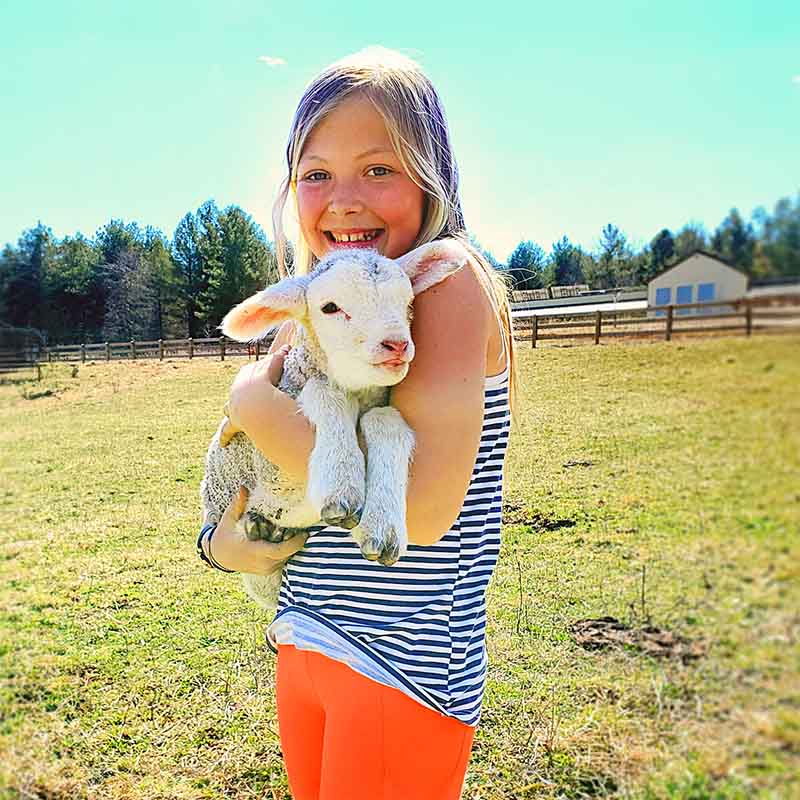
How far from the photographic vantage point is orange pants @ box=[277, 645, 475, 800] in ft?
2.92

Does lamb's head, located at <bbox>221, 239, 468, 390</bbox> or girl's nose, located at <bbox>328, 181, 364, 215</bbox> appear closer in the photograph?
lamb's head, located at <bbox>221, 239, 468, 390</bbox>

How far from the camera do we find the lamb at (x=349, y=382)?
0.81m

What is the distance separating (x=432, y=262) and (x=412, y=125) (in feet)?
0.80

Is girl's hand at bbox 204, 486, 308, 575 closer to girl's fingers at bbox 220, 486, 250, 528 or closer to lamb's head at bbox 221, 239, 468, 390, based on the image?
girl's fingers at bbox 220, 486, 250, 528

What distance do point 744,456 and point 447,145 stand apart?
690 millimetres

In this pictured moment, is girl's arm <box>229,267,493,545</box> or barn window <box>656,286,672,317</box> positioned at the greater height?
barn window <box>656,286,672,317</box>

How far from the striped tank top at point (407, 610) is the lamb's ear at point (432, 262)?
0.18 metres

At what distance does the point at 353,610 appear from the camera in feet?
3.01

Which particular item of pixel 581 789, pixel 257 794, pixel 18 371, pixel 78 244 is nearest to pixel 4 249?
pixel 78 244

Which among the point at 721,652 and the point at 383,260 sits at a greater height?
the point at 383,260

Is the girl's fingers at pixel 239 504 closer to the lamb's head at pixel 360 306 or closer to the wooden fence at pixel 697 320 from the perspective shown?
the lamb's head at pixel 360 306

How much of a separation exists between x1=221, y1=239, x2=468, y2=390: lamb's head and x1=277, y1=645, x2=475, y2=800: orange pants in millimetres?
405

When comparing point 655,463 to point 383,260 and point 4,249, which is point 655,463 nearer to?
point 383,260

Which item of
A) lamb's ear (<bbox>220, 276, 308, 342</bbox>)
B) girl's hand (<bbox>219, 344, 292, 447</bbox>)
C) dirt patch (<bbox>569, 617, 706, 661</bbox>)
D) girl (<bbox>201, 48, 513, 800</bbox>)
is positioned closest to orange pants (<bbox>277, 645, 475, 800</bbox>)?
girl (<bbox>201, 48, 513, 800</bbox>)
